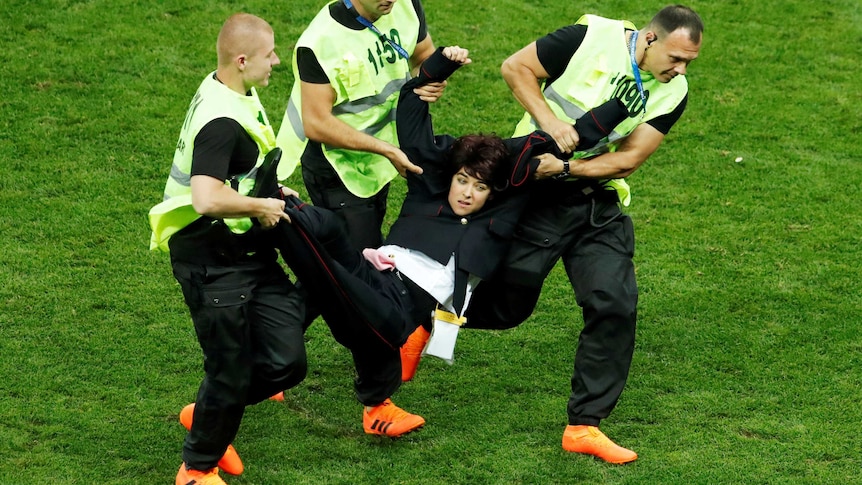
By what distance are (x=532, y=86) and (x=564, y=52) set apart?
0.70 feet

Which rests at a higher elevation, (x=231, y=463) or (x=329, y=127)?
(x=329, y=127)

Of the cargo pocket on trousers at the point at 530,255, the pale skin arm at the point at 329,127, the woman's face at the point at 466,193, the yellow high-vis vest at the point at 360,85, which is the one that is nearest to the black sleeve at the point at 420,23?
the yellow high-vis vest at the point at 360,85

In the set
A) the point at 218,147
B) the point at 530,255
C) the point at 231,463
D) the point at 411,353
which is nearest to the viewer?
the point at 218,147

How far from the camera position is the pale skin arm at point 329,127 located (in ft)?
19.6

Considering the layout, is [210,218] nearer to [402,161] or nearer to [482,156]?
[402,161]

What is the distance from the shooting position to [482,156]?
A: 19.3 ft

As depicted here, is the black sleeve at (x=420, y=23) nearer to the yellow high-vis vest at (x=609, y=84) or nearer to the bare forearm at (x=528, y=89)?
the bare forearm at (x=528, y=89)

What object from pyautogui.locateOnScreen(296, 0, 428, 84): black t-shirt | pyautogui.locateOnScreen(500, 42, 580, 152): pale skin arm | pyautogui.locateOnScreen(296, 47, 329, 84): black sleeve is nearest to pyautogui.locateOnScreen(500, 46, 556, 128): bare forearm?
pyautogui.locateOnScreen(500, 42, 580, 152): pale skin arm

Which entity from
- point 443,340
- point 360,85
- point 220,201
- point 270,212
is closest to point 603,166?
point 443,340

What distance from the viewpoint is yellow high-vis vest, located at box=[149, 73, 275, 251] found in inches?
200

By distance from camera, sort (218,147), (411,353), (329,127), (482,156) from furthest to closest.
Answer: (411,353) → (329,127) → (482,156) → (218,147)

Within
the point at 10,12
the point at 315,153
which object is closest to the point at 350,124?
the point at 315,153

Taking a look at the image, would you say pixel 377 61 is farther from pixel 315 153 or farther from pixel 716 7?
pixel 716 7

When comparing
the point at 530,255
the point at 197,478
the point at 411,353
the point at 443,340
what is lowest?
the point at 411,353
